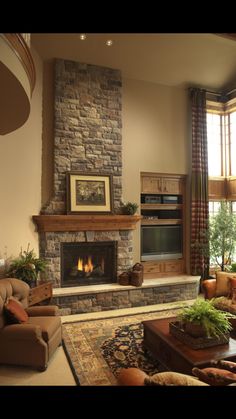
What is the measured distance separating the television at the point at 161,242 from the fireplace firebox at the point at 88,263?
0.82 meters

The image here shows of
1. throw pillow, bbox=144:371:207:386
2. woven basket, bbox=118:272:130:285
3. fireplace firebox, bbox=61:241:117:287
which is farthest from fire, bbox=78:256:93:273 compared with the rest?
throw pillow, bbox=144:371:207:386

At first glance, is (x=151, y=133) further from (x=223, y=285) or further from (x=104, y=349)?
(x=104, y=349)

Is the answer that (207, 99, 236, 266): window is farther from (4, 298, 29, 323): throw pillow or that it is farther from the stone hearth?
(4, 298, 29, 323): throw pillow

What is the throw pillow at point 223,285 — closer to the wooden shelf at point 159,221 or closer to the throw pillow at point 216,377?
the wooden shelf at point 159,221

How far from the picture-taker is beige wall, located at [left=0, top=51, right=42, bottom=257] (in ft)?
14.5

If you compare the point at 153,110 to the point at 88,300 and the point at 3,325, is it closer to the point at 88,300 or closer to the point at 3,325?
the point at 88,300

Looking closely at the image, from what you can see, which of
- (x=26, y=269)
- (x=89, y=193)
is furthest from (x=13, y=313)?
(x=89, y=193)

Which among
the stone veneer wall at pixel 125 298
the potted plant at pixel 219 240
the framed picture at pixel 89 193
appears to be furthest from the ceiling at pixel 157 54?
the stone veneer wall at pixel 125 298

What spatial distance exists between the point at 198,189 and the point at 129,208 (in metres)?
1.80

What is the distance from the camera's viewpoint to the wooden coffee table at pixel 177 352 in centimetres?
251

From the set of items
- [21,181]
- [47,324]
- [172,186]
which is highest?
[172,186]

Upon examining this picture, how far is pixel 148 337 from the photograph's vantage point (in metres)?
3.32

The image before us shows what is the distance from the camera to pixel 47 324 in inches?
126
